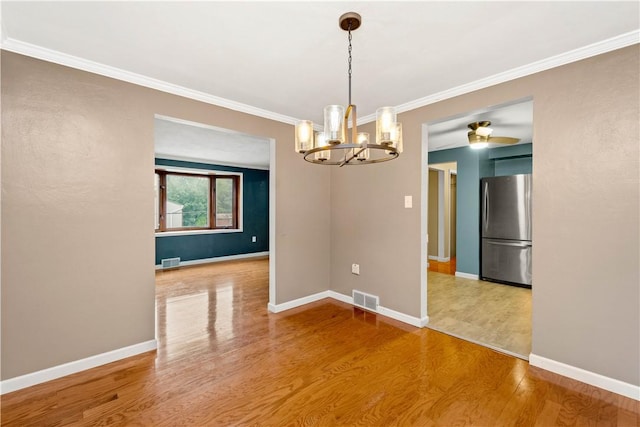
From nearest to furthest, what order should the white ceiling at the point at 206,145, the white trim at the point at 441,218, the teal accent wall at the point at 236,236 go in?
the white ceiling at the point at 206,145 → the teal accent wall at the point at 236,236 → the white trim at the point at 441,218

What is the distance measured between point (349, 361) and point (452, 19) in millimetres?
2616

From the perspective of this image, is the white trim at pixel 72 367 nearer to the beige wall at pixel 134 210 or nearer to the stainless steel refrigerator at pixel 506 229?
the beige wall at pixel 134 210

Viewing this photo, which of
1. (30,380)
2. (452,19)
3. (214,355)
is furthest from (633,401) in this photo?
(30,380)

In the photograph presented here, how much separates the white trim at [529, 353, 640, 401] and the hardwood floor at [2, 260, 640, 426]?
0.06 meters

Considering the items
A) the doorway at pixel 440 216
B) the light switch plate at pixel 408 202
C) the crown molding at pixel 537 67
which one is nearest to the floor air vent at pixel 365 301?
the light switch plate at pixel 408 202

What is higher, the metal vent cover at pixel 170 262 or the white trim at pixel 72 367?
the metal vent cover at pixel 170 262

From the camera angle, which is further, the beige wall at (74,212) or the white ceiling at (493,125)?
the white ceiling at (493,125)

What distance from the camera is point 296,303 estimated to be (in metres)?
3.85

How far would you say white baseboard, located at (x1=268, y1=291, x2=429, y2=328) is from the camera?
325cm

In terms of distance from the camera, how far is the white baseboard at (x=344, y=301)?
10.7ft

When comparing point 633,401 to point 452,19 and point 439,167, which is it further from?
point 439,167

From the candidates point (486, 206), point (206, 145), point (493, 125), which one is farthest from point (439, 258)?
point (206, 145)

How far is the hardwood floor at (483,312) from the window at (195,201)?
5.19 meters

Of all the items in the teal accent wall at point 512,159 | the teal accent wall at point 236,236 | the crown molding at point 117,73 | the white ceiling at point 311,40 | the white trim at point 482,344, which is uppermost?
the white ceiling at point 311,40
